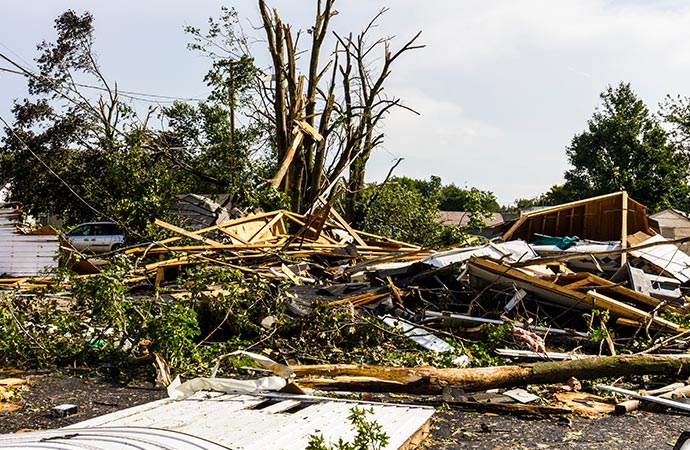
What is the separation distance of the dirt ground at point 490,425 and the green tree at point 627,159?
38.9 metres

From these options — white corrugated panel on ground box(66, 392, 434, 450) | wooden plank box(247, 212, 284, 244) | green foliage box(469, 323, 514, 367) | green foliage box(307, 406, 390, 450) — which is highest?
wooden plank box(247, 212, 284, 244)

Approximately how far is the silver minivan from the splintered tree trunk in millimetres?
17281

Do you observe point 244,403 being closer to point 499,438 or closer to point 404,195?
point 499,438

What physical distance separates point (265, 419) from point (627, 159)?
46059 mm

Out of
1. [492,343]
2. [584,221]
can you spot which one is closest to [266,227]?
[492,343]

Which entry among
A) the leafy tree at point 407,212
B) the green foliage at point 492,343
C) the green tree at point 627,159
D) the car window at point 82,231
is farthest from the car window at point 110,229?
the green tree at point 627,159

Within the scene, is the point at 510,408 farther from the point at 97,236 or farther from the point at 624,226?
the point at 97,236

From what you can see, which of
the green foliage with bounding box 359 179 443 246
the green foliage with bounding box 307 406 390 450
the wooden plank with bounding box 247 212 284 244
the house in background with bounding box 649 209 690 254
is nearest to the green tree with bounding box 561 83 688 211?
the house in background with bounding box 649 209 690 254

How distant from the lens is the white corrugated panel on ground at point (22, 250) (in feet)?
37.3

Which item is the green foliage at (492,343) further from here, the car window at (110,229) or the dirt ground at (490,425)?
the car window at (110,229)

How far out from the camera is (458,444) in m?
4.04

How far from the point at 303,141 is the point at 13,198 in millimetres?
18267

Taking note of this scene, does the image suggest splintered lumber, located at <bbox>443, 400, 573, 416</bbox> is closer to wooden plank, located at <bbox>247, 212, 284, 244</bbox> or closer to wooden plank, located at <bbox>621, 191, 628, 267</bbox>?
wooden plank, located at <bbox>621, 191, 628, 267</bbox>

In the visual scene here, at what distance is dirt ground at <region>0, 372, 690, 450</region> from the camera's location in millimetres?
4109
